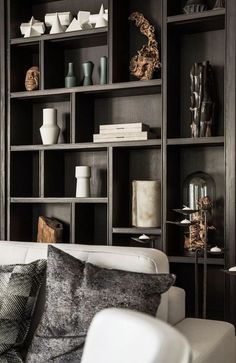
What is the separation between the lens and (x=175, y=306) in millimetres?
2068

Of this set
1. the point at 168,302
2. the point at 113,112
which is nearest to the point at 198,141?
the point at 113,112

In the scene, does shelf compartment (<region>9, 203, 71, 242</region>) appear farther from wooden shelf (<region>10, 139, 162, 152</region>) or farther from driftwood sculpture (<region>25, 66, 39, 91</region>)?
driftwood sculpture (<region>25, 66, 39, 91</region>)

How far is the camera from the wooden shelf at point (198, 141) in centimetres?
299

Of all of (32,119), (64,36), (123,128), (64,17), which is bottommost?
(123,128)

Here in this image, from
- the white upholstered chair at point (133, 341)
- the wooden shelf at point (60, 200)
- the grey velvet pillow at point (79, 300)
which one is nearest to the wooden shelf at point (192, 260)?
the wooden shelf at point (60, 200)

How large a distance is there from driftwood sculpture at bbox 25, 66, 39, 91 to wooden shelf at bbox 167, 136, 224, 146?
1060 millimetres

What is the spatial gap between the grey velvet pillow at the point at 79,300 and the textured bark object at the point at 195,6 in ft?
6.04

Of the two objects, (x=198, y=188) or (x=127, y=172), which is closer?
(x=198, y=188)

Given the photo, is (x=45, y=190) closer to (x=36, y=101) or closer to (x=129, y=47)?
(x=36, y=101)

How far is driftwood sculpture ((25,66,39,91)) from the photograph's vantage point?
142 inches

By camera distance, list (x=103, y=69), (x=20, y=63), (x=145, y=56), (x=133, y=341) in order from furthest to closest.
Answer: (x=20, y=63) → (x=103, y=69) → (x=145, y=56) → (x=133, y=341)

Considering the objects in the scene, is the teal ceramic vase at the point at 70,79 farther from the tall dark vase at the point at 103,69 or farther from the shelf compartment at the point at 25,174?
the shelf compartment at the point at 25,174

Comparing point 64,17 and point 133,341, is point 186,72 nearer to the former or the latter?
point 64,17

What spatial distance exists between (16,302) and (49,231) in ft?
5.06
